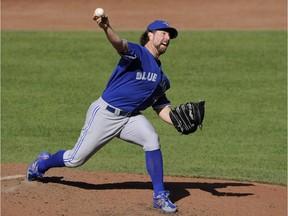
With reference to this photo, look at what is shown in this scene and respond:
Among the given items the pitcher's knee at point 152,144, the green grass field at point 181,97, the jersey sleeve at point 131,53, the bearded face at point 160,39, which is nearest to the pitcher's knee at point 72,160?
the pitcher's knee at point 152,144

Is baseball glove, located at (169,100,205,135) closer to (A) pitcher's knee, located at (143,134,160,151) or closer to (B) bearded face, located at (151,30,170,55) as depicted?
(A) pitcher's knee, located at (143,134,160,151)

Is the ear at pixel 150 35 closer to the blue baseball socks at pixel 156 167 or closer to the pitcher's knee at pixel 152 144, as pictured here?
the pitcher's knee at pixel 152 144

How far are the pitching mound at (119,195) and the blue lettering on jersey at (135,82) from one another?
94cm

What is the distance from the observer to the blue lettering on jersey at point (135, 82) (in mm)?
6875

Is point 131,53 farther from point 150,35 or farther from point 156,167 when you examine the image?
point 156,167

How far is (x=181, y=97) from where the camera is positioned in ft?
42.0

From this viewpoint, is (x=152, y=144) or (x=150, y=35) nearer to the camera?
(x=152, y=144)

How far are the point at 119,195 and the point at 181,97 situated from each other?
18.1 feet

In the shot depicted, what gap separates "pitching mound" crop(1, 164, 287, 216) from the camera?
694 cm

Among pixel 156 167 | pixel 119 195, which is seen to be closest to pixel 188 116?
pixel 156 167

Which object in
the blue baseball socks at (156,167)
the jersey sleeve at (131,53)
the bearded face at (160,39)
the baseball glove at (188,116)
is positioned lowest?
the blue baseball socks at (156,167)

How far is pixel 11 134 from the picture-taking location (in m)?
10.7

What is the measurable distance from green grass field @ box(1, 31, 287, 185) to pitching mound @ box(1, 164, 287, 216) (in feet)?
1.94

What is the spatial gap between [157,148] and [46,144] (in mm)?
3516
